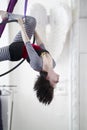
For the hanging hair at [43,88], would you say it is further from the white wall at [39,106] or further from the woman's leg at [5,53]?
the white wall at [39,106]

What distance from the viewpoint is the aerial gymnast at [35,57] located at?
1.58 ft

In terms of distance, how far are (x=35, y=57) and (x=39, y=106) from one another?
88 centimetres

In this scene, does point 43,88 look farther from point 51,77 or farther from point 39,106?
point 39,106

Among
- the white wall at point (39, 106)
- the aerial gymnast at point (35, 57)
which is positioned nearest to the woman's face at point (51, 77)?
the aerial gymnast at point (35, 57)

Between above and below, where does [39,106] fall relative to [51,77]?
below

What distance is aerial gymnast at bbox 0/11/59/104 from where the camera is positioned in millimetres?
482

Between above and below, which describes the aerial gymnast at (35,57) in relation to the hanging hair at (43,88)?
above

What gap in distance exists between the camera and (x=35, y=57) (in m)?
0.48

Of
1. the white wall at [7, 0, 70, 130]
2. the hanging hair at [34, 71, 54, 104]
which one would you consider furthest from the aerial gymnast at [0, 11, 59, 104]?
the white wall at [7, 0, 70, 130]

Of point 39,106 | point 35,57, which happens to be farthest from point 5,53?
point 39,106

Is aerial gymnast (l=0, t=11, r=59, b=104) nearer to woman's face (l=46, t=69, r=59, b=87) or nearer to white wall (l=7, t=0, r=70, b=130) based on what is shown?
woman's face (l=46, t=69, r=59, b=87)

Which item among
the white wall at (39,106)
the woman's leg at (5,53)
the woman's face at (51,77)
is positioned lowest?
the white wall at (39,106)

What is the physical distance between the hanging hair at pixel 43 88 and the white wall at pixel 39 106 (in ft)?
2.63

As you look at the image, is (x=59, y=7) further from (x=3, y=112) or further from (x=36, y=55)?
(x=36, y=55)
